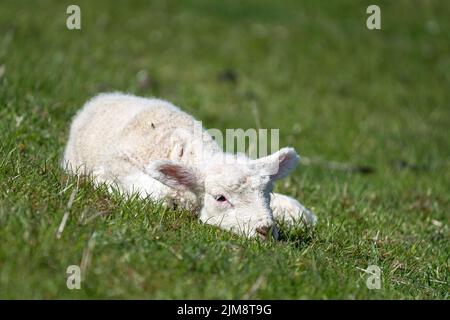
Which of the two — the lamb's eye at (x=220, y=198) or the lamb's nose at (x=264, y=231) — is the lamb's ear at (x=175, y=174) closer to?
the lamb's eye at (x=220, y=198)

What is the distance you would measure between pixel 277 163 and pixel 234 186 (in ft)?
1.57

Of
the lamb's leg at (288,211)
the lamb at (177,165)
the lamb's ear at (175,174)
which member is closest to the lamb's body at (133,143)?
the lamb at (177,165)

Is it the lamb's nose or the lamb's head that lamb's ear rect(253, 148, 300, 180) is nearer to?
the lamb's head

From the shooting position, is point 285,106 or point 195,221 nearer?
point 195,221

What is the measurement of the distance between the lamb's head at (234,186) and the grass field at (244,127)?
0.50 ft

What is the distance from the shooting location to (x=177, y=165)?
5.67 metres

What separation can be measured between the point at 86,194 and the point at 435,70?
12.4 m

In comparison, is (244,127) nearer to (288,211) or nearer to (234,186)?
(288,211)

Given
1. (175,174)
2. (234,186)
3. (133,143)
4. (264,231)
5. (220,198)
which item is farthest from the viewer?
(133,143)

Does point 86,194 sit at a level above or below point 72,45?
below

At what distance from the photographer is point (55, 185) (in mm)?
5406

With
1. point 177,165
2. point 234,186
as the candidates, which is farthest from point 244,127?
point 234,186
